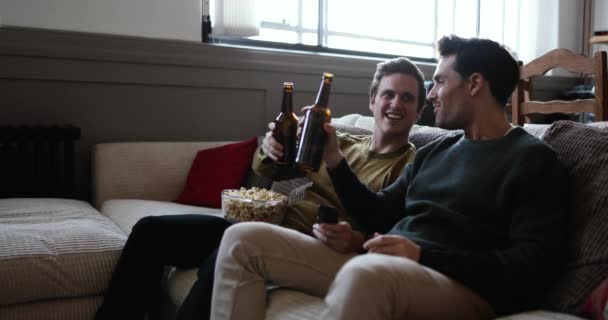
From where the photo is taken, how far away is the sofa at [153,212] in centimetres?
123

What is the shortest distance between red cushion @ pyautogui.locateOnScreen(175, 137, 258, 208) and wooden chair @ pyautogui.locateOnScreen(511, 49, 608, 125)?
3.78 ft

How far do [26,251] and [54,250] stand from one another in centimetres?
7

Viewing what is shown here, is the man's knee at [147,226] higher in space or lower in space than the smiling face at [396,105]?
lower

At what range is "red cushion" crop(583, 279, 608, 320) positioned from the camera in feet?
3.59

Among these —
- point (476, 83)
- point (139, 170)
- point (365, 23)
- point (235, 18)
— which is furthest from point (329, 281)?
point (365, 23)

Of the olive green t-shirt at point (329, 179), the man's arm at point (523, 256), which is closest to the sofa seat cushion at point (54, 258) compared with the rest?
the olive green t-shirt at point (329, 179)

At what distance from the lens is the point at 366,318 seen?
1.02 meters

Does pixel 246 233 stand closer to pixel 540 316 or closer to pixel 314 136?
pixel 314 136

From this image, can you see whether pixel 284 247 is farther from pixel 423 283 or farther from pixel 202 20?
pixel 202 20

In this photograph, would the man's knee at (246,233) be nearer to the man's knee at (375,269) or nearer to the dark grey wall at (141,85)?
the man's knee at (375,269)

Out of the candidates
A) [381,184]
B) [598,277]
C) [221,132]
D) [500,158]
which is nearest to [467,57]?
[500,158]

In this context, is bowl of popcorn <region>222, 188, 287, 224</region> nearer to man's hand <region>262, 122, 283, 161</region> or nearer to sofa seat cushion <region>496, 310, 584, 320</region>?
man's hand <region>262, 122, 283, 161</region>

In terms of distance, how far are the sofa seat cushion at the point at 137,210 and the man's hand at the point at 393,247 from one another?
1.06m

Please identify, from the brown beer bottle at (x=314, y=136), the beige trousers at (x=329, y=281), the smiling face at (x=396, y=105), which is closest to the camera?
the beige trousers at (x=329, y=281)
